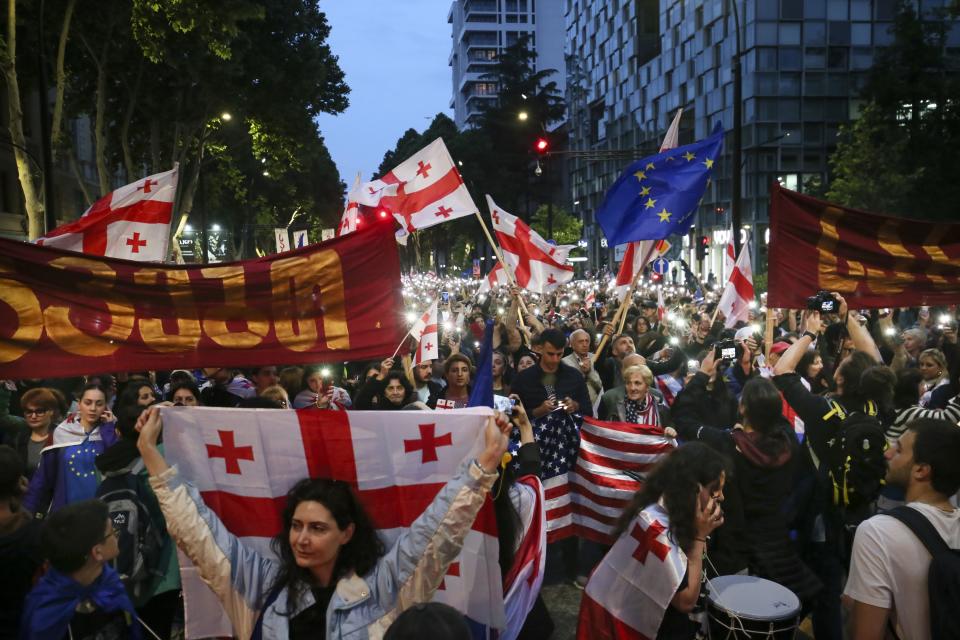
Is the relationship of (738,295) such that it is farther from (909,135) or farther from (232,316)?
(909,135)

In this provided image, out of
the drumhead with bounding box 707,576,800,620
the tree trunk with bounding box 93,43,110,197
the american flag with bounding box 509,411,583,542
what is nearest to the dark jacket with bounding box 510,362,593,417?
the american flag with bounding box 509,411,583,542

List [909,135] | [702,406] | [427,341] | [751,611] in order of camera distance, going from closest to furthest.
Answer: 1. [751,611]
2. [702,406]
3. [427,341]
4. [909,135]

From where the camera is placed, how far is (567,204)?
89.9 meters

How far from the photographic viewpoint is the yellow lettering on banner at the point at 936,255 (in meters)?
5.48

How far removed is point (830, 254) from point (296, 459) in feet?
13.4

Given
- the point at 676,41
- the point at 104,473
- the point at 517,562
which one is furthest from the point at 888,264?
the point at 676,41

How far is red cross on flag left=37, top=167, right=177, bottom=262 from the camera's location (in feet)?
22.3

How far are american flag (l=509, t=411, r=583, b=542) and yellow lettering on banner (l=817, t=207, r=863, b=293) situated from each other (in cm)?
207

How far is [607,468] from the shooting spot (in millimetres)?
5777

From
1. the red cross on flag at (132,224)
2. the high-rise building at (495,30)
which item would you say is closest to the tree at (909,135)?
the red cross on flag at (132,224)

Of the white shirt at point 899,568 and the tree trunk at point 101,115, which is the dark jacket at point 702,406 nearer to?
the white shirt at point 899,568

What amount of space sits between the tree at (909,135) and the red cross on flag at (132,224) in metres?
32.2

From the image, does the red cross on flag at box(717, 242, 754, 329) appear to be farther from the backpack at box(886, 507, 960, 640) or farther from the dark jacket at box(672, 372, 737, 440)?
the backpack at box(886, 507, 960, 640)

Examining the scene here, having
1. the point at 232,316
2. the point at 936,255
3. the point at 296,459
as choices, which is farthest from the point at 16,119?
the point at 936,255
